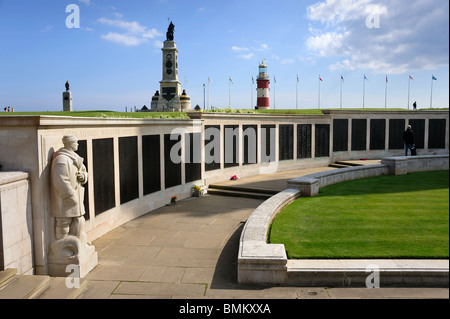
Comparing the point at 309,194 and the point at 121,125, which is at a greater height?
the point at 121,125

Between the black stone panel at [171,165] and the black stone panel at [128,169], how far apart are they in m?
1.88

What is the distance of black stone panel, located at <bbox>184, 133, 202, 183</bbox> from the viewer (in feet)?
48.6

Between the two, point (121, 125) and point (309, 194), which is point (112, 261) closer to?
point (121, 125)

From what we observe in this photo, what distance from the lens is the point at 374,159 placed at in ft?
79.4

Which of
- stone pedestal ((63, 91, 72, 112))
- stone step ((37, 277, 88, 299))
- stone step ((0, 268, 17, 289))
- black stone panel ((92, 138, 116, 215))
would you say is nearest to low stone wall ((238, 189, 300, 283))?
stone step ((37, 277, 88, 299))

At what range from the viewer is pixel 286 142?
2109cm

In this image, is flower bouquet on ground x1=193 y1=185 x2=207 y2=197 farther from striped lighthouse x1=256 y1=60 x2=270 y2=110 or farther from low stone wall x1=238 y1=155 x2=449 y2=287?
striped lighthouse x1=256 y1=60 x2=270 y2=110

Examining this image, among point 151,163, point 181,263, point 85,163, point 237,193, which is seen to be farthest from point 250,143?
point 181,263

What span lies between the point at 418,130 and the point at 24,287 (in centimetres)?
2491

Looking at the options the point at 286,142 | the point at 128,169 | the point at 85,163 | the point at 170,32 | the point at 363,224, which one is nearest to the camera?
the point at 363,224

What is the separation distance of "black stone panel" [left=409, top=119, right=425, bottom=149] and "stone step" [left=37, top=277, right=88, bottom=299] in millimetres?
23635

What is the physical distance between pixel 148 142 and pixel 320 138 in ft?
44.5

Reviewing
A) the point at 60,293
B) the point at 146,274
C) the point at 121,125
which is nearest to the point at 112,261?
the point at 146,274

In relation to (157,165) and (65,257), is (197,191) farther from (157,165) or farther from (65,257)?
(65,257)
